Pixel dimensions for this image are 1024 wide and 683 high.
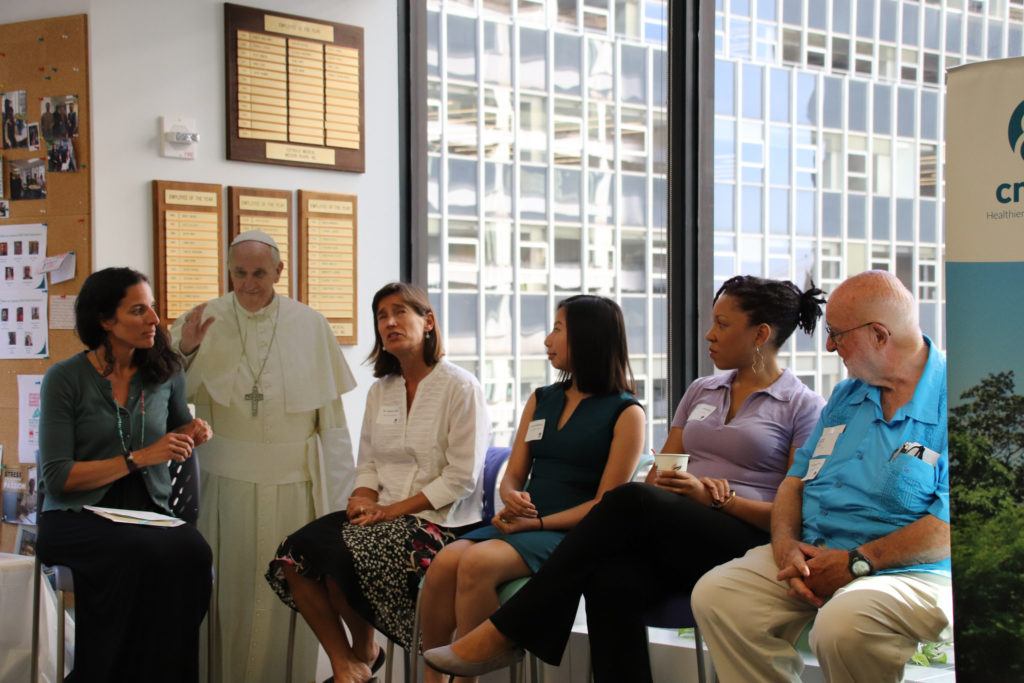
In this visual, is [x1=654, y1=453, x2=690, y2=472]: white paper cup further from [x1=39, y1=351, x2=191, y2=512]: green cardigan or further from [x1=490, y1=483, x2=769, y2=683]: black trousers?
[x1=39, y1=351, x2=191, y2=512]: green cardigan

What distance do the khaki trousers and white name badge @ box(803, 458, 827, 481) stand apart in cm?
21

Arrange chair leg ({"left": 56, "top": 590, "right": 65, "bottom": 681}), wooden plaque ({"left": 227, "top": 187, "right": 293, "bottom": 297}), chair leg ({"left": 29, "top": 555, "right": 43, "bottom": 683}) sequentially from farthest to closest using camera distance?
wooden plaque ({"left": 227, "top": 187, "right": 293, "bottom": 297})
chair leg ({"left": 29, "top": 555, "right": 43, "bottom": 683})
chair leg ({"left": 56, "top": 590, "right": 65, "bottom": 681})

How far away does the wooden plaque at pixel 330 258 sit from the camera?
4.54 m

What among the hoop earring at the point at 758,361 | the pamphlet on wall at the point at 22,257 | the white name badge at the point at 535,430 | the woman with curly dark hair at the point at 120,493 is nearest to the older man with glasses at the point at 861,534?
the hoop earring at the point at 758,361

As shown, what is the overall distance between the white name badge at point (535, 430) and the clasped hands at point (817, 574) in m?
0.97

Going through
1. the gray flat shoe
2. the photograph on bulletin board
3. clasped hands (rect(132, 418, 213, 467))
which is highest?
the photograph on bulletin board

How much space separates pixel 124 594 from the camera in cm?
340

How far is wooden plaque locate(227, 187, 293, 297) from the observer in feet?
14.3

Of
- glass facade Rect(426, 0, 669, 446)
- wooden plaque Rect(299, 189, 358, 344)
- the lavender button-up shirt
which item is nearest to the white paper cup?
the lavender button-up shirt

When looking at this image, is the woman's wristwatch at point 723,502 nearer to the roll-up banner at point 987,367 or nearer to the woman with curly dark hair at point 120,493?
the roll-up banner at point 987,367

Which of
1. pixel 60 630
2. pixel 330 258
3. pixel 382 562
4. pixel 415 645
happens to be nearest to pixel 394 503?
pixel 382 562

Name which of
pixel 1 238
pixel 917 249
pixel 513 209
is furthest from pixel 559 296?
pixel 1 238

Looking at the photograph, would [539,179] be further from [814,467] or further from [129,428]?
[814,467]

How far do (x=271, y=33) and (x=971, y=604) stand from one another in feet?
11.2
